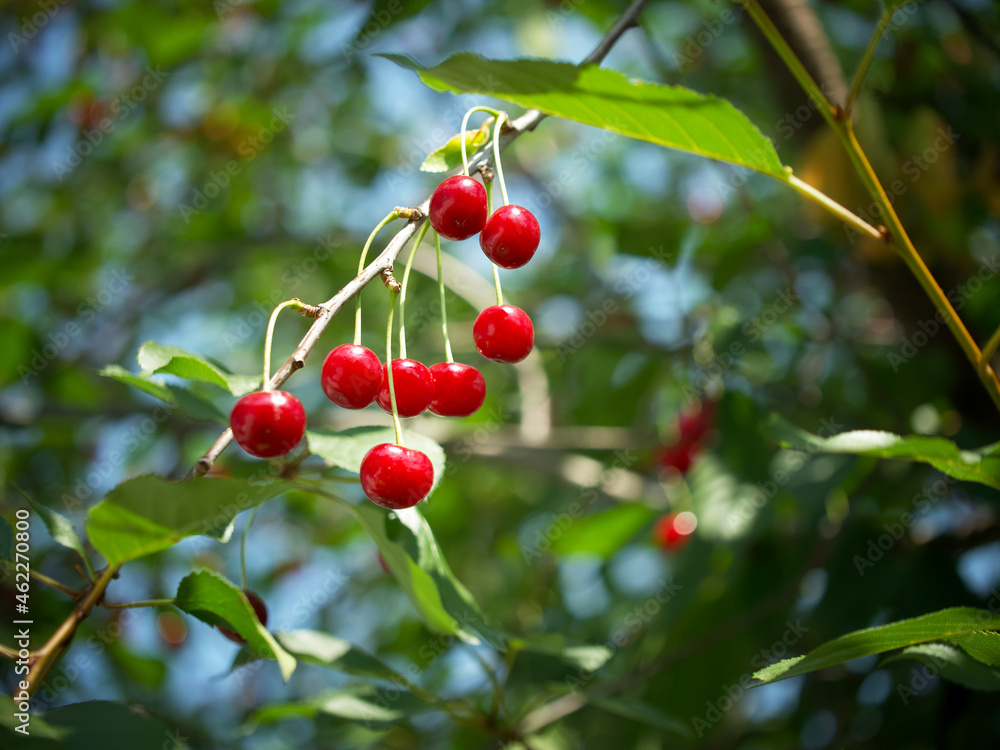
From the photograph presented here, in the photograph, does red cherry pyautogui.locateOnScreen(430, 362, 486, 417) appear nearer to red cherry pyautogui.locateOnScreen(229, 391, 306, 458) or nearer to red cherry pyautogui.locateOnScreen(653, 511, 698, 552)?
red cherry pyautogui.locateOnScreen(229, 391, 306, 458)

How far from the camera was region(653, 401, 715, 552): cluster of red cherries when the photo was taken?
6.82ft

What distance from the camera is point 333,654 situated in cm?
119

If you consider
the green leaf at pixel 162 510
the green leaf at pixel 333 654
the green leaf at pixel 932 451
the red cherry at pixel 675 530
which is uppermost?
the green leaf at pixel 162 510

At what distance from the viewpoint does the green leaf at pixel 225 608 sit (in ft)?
2.71

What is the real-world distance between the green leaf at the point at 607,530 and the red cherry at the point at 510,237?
121 cm

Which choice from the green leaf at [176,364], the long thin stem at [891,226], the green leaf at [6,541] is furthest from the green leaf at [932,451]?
the green leaf at [6,541]

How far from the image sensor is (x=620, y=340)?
2.18 m

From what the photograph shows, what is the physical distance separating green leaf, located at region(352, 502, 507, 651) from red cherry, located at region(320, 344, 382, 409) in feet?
0.66

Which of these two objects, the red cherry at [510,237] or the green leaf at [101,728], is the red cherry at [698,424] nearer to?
the red cherry at [510,237]
